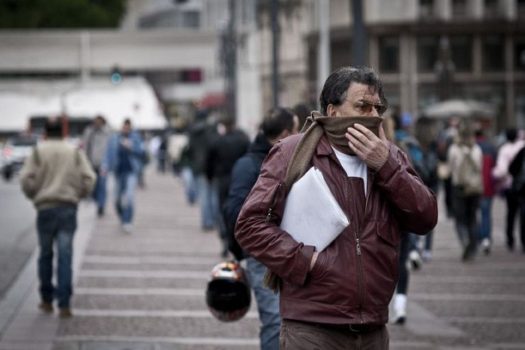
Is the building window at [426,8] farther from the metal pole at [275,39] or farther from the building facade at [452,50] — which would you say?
the metal pole at [275,39]

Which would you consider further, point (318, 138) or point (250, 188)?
point (250, 188)

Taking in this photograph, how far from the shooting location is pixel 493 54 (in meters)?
68.4

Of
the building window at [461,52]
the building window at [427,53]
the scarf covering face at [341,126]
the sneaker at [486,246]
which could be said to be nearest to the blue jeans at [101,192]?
the sneaker at [486,246]

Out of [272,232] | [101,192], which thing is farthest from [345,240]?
[101,192]

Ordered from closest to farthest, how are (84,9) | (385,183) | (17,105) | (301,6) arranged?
(385,183) < (301,6) < (17,105) < (84,9)

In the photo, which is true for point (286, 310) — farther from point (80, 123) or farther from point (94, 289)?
point (80, 123)

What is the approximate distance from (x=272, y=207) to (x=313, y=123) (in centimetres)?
38

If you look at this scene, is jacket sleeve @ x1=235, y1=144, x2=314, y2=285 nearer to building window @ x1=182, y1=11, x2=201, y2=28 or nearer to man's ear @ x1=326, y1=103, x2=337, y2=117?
man's ear @ x1=326, y1=103, x2=337, y2=117

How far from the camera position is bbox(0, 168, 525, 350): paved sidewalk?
1149 centimetres

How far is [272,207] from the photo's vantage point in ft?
19.6

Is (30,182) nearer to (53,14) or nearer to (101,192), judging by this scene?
(101,192)

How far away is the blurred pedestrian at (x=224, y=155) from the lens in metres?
18.7

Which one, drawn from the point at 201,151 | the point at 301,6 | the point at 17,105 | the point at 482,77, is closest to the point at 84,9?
the point at 17,105

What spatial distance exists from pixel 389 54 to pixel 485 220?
161 ft
